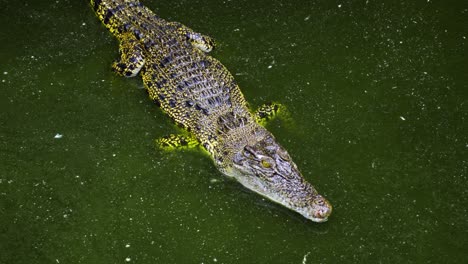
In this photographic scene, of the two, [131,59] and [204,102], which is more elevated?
[204,102]

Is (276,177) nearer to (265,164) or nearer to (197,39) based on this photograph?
(265,164)

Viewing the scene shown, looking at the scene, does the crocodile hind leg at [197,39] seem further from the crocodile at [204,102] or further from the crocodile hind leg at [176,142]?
the crocodile hind leg at [176,142]

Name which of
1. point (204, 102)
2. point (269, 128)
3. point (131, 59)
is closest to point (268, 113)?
point (269, 128)

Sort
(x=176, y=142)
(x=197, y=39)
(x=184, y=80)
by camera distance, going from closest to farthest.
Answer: (x=176, y=142) → (x=184, y=80) → (x=197, y=39)

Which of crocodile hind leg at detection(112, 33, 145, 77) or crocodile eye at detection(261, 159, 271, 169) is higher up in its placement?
crocodile eye at detection(261, 159, 271, 169)

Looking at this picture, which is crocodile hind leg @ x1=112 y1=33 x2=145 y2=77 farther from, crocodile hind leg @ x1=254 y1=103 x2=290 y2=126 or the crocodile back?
crocodile hind leg @ x1=254 y1=103 x2=290 y2=126

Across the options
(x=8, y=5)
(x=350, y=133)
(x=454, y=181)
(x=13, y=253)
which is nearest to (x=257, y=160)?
(x=350, y=133)

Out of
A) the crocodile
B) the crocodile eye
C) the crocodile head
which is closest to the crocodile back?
the crocodile

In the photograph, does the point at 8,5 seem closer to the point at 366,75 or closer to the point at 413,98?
the point at 366,75
